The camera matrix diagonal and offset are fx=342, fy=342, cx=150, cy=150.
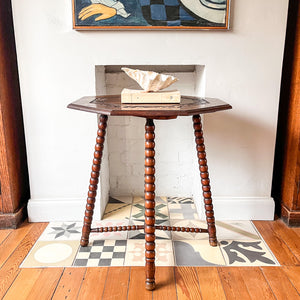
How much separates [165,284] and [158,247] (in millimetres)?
334

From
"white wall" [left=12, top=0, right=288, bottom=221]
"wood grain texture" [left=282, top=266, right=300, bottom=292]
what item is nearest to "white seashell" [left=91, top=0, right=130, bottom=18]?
"white wall" [left=12, top=0, right=288, bottom=221]

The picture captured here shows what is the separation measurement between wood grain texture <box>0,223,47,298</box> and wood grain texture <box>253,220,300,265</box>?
1357 millimetres

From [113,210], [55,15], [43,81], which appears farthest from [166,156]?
[55,15]

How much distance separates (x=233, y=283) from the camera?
5.31ft

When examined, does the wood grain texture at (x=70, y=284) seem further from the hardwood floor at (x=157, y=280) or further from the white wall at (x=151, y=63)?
the white wall at (x=151, y=63)

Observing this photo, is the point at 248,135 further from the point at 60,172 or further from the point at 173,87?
the point at 60,172

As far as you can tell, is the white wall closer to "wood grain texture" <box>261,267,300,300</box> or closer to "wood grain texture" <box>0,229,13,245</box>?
"wood grain texture" <box>0,229,13,245</box>

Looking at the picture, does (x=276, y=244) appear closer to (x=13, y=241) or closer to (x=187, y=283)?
(x=187, y=283)

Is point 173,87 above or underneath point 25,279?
above

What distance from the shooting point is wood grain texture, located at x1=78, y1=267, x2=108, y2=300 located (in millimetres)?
1531

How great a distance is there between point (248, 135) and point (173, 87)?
640 mm

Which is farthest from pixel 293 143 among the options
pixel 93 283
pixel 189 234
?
pixel 93 283

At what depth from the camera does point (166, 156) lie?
2605 mm

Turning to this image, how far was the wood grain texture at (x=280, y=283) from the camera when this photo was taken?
153 cm
